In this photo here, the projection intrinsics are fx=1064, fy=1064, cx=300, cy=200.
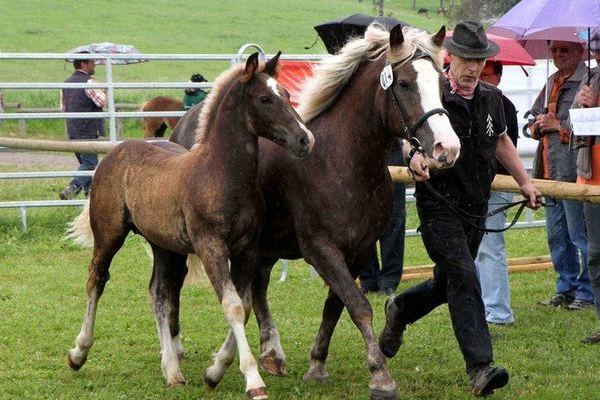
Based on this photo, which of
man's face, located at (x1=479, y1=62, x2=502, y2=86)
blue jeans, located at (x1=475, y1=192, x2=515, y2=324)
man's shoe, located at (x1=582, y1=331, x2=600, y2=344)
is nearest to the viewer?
man's shoe, located at (x1=582, y1=331, x2=600, y2=344)

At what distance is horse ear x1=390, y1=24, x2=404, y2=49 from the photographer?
19.2 ft

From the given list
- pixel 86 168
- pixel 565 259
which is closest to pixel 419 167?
pixel 565 259

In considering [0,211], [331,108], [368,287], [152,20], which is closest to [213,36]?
[152,20]

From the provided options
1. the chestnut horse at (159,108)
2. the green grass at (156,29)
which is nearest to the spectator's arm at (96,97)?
the chestnut horse at (159,108)

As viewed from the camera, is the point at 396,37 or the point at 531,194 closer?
Answer: the point at 396,37

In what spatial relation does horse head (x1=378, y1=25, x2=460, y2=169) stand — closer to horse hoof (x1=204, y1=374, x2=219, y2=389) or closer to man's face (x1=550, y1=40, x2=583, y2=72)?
horse hoof (x1=204, y1=374, x2=219, y2=389)

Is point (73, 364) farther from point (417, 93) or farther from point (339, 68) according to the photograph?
point (417, 93)

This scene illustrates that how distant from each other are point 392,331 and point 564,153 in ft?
9.27

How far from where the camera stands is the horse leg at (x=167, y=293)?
7008 mm

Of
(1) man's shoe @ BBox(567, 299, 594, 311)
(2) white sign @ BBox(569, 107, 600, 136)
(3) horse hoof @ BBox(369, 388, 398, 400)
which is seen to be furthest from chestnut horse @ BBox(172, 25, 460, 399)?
(1) man's shoe @ BBox(567, 299, 594, 311)

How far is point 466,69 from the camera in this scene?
251 inches

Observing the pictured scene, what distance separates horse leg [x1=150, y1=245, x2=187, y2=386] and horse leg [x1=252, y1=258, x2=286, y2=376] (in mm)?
531

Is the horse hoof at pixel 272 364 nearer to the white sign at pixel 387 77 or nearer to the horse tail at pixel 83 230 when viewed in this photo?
the horse tail at pixel 83 230

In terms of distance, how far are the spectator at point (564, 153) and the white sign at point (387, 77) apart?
3.10 m
